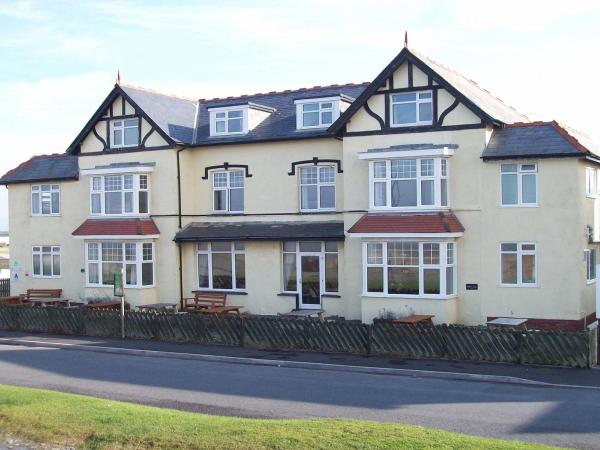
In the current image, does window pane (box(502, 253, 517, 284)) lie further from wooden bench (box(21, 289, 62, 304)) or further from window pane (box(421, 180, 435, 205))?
wooden bench (box(21, 289, 62, 304))

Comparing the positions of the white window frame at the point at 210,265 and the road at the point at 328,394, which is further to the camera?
the white window frame at the point at 210,265

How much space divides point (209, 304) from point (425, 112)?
11217 millimetres

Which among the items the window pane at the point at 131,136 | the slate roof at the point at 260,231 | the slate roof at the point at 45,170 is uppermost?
the window pane at the point at 131,136

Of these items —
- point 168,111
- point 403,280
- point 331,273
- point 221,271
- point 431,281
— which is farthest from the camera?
point 168,111

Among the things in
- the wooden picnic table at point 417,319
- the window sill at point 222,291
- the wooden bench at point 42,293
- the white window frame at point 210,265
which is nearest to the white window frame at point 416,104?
the wooden picnic table at point 417,319

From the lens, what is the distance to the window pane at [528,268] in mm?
24344

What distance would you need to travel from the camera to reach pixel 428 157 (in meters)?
25.0

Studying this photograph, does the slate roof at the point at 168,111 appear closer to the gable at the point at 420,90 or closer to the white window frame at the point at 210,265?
the white window frame at the point at 210,265

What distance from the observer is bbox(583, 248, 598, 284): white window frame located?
80.8 ft

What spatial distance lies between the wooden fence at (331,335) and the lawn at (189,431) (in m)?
8.21

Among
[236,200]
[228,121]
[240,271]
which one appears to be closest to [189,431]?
[240,271]

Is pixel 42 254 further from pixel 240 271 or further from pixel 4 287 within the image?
pixel 240 271

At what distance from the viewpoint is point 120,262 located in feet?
102

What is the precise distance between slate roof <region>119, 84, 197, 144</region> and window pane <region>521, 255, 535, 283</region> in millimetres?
14122
